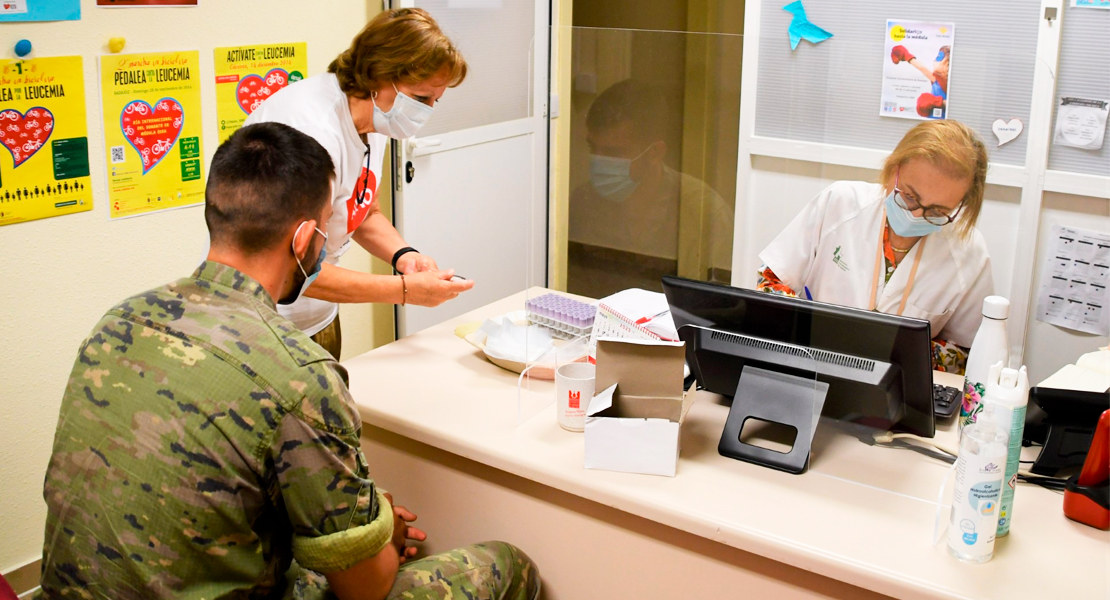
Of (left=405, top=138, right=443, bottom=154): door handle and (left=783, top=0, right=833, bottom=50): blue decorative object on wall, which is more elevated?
(left=783, top=0, right=833, bottom=50): blue decorative object on wall

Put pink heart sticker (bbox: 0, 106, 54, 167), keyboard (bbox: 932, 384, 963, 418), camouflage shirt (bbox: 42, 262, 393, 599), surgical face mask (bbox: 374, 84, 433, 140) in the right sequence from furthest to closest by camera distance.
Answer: pink heart sticker (bbox: 0, 106, 54, 167) < surgical face mask (bbox: 374, 84, 433, 140) < keyboard (bbox: 932, 384, 963, 418) < camouflage shirt (bbox: 42, 262, 393, 599)

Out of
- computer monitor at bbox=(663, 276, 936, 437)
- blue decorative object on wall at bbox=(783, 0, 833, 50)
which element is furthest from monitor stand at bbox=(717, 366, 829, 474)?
blue decorative object on wall at bbox=(783, 0, 833, 50)

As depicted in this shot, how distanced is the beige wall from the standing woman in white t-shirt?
701 millimetres

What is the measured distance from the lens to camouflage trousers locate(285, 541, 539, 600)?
1.38 m

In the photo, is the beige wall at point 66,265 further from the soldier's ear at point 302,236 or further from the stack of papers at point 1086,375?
the stack of papers at point 1086,375

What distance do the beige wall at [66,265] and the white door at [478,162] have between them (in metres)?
A: 0.72

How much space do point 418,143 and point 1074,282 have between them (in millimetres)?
2097

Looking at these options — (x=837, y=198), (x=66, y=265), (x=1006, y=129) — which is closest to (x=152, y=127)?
(x=66, y=265)

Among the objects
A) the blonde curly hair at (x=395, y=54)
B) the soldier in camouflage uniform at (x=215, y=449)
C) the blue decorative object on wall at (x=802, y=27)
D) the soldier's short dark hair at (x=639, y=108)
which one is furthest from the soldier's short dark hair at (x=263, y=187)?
the blue decorative object on wall at (x=802, y=27)

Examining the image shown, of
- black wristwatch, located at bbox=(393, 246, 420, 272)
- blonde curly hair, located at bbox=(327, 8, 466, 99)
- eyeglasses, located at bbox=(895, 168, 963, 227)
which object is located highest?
blonde curly hair, located at bbox=(327, 8, 466, 99)

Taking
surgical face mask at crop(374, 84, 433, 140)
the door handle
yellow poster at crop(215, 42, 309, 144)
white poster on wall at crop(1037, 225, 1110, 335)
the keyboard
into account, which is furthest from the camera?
the door handle

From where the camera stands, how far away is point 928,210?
1.55 metres

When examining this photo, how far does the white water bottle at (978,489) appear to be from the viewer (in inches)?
46.4

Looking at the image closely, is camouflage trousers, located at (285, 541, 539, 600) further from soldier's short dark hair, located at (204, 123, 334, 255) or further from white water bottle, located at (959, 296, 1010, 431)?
white water bottle, located at (959, 296, 1010, 431)
